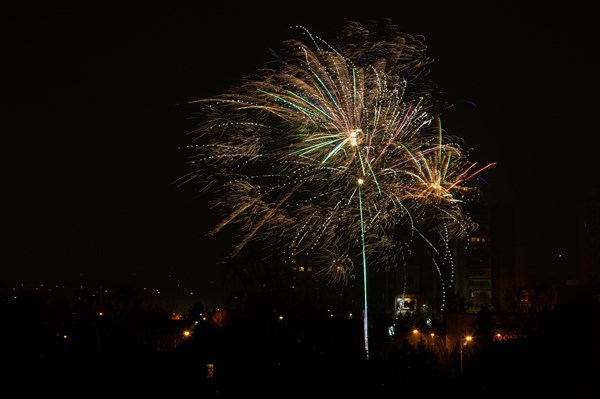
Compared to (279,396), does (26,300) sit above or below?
above

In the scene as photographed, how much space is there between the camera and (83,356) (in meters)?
21.7

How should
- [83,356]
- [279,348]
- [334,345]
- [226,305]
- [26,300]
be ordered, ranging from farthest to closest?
[226,305], [26,300], [83,356], [279,348], [334,345]

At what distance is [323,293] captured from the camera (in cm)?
5725

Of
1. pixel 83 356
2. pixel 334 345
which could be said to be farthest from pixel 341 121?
pixel 83 356

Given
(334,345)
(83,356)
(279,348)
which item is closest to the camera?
(334,345)

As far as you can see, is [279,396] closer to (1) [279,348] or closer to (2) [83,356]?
(1) [279,348]

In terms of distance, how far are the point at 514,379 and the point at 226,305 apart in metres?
28.2

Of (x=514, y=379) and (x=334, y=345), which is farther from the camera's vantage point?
(x=334, y=345)

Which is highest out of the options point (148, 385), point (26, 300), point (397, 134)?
point (397, 134)

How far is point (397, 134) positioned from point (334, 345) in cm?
513

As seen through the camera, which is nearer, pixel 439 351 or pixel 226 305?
pixel 439 351

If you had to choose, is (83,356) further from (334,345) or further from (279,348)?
(334,345)

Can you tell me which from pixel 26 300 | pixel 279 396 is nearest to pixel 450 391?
pixel 279 396

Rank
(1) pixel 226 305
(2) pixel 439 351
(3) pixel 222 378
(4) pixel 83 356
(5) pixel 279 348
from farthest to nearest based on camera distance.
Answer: (1) pixel 226 305 → (2) pixel 439 351 → (4) pixel 83 356 → (5) pixel 279 348 → (3) pixel 222 378
